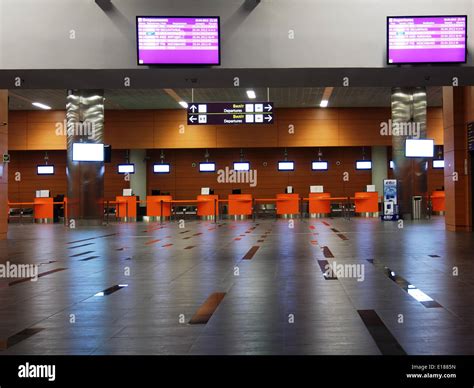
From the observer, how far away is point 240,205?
→ 91.6 ft

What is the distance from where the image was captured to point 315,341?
3869 millimetres

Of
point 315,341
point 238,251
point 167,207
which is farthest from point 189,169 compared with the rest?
point 315,341

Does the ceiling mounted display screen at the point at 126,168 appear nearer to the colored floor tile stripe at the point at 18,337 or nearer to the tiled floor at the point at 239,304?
the tiled floor at the point at 239,304

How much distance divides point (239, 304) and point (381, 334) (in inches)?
64.9

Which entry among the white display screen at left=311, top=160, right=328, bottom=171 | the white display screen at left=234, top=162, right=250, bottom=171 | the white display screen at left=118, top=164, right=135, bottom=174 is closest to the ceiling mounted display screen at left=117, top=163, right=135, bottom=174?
the white display screen at left=118, top=164, right=135, bottom=174

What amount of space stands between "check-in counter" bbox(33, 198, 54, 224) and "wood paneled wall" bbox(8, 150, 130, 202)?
3.76 m

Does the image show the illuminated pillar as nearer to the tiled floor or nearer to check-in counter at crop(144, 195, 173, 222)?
check-in counter at crop(144, 195, 173, 222)

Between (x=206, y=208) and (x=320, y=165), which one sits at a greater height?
(x=320, y=165)

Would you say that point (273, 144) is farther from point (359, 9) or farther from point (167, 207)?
point (359, 9)

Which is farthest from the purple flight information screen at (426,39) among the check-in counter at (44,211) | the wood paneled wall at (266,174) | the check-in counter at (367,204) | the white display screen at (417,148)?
→ the check-in counter at (44,211)

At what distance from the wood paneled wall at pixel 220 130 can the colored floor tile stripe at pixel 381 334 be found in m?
24.9

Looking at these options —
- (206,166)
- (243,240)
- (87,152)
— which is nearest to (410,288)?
(243,240)

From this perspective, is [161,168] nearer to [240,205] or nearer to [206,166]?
[206,166]
